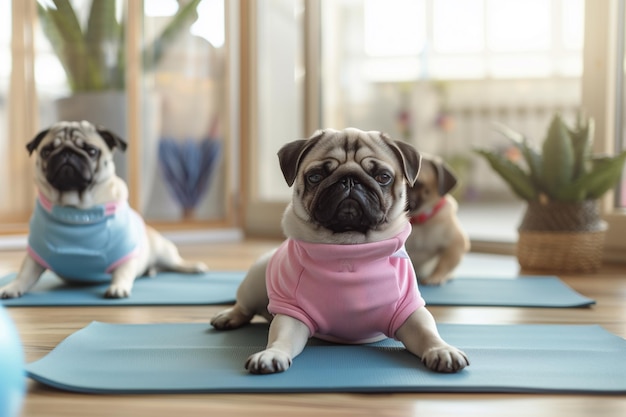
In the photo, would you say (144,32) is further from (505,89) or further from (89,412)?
(505,89)

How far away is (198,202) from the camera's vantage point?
5172 millimetres

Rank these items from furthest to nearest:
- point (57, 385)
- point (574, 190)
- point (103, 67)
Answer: point (103, 67) < point (574, 190) < point (57, 385)

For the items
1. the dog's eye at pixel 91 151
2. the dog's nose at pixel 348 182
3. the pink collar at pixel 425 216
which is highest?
the dog's eye at pixel 91 151

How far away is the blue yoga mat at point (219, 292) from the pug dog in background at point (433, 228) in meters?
0.10

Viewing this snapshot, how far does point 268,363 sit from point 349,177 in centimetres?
46

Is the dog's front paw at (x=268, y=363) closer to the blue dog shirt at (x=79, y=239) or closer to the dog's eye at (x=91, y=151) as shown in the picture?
the blue dog shirt at (x=79, y=239)

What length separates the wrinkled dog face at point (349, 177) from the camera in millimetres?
1646

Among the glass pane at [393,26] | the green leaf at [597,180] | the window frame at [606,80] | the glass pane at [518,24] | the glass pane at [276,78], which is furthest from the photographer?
the glass pane at [518,24]

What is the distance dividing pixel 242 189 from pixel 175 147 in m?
0.58

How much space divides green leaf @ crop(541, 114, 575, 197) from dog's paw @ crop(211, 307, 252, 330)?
6.37 feet

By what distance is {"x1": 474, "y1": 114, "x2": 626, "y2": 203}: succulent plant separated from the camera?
333cm

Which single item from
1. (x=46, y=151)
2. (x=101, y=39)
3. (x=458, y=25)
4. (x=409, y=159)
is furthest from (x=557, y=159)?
(x=458, y=25)

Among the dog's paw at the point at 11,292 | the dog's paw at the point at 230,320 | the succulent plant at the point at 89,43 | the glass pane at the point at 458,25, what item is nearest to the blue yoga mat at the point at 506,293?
the dog's paw at the point at 230,320

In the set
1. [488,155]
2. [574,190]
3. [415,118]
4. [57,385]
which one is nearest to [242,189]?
[488,155]
